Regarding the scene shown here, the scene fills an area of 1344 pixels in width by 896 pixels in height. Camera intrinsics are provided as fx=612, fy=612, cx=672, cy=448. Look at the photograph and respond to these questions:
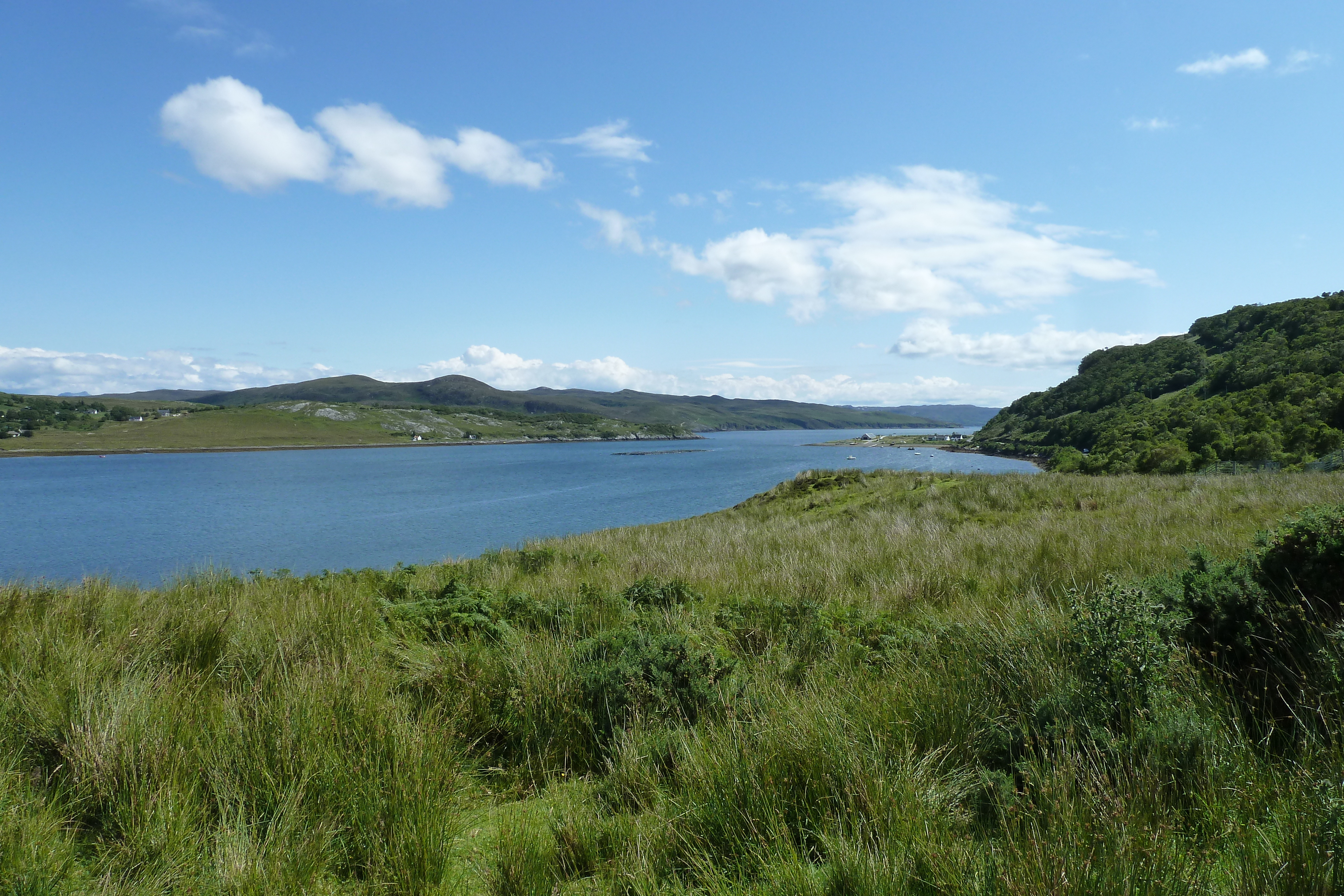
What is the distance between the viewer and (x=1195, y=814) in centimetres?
235

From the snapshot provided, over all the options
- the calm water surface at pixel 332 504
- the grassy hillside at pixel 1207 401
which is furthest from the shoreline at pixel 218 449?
the grassy hillside at pixel 1207 401

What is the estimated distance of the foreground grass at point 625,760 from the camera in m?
2.08

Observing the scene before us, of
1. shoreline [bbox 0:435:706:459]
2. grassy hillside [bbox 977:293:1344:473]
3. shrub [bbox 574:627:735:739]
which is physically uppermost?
grassy hillside [bbox 977:293:1344:473]

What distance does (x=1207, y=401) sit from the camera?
61188mm

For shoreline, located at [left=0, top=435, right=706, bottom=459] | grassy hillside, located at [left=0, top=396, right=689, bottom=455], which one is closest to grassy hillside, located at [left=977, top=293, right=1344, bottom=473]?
shoreline, located at [left=0, top=435, right=706, bottom=459]

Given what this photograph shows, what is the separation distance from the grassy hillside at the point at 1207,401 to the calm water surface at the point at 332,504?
10018 millimetres

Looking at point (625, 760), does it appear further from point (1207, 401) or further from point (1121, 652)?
point (1207, 401)

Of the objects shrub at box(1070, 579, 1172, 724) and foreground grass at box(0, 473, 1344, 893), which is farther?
shrub at box(1070, 579, 1172, 724)

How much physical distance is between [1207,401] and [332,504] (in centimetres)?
8484

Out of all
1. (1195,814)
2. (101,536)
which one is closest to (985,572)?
(1195,814)

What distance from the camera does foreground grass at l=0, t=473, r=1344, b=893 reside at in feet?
6.84

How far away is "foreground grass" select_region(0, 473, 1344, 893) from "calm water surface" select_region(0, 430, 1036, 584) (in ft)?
13.1

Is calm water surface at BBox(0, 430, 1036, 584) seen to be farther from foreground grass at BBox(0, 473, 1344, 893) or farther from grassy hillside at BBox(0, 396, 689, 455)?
grassy hillside at BBox(0, 396, 689, 455)

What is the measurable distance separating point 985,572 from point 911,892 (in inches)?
229
